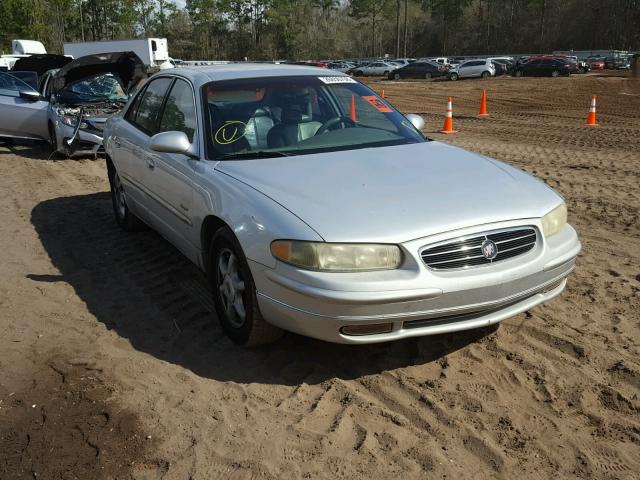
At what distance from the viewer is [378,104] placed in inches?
204

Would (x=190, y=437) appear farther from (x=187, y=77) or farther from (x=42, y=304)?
(x=187, y=77)

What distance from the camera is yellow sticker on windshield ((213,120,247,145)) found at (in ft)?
14.5

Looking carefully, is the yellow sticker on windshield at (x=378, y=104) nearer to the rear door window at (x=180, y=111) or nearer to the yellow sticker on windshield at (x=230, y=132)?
the yellow sticker on windshield at (x=230, y=132)

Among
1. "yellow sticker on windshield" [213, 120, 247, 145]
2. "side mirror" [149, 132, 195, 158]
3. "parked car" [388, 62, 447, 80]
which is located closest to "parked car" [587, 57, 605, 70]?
"parked car" [388, 62, 447, 80]

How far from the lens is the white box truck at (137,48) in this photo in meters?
36.3

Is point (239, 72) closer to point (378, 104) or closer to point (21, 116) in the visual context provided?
point (378, 104)

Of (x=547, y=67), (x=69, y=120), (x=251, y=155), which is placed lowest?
(x=69, y=120)

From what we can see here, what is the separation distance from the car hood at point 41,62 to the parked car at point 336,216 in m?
13.0

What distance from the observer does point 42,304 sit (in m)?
4.82

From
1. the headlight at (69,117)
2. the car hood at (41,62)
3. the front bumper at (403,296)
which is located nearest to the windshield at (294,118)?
the front bumper at (403,296)

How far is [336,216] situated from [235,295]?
2.95 ft

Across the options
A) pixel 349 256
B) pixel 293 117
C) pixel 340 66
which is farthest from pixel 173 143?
pixel 340 66

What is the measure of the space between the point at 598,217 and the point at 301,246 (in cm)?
466

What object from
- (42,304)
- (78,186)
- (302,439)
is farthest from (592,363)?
(78,186)
